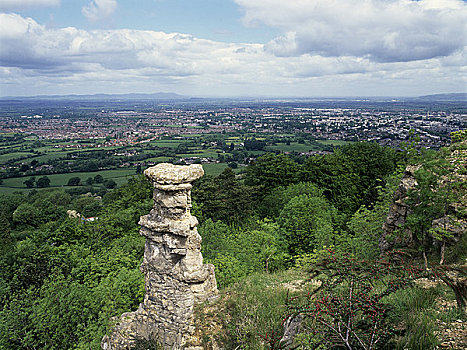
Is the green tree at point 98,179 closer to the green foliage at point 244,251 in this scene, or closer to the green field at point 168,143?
the green field at point 168,143

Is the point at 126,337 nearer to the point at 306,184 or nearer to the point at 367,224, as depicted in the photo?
the point at 367,224

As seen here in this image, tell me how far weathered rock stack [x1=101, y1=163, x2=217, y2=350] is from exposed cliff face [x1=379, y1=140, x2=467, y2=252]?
6.48m

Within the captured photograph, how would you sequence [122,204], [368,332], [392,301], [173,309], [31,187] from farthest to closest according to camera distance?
1. [31,187]
2. [122,204]
3. [173,309]
4. [392,301]
5. [368,332]

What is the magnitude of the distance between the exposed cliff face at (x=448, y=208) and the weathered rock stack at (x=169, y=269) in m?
6.48

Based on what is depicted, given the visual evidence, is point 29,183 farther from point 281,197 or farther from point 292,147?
point 292,147

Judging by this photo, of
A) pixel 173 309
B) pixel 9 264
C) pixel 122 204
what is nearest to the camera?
pixel 173 309

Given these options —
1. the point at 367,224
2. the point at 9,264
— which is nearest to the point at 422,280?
the point at 367,224

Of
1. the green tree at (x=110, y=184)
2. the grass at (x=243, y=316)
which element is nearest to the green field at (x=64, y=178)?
the green tree at (x=110, y=184)

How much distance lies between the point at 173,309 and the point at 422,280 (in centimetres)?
650

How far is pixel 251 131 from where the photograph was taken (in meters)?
129

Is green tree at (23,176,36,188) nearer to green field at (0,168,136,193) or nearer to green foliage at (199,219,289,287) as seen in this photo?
green field at (0,168,136,193)

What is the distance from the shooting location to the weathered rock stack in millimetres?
8430

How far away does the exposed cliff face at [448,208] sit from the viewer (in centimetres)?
818

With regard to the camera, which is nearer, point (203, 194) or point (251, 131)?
point (203, 194)
